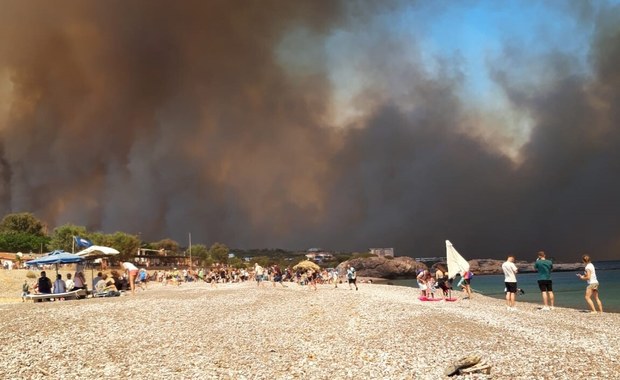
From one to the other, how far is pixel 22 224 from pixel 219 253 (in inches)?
2738

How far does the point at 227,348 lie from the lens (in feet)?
49.3

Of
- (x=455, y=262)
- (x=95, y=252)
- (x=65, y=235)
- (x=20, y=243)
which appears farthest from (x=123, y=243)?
(x=455, y=262)

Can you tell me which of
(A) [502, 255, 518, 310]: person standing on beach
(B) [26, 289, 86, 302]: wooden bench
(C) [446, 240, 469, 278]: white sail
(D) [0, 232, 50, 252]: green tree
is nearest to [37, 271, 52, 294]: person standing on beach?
(B) [26, 289, 86, 302]: wooden bench

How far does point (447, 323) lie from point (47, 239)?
14028 cm

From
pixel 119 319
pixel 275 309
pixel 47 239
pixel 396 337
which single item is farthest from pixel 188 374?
pixel 47 239

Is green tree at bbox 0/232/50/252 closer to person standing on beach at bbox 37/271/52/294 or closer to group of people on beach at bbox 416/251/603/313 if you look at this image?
person standing on beach at bbox 37/271/52/294

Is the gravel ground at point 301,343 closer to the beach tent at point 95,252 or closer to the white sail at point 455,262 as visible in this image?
the white sail at point 455,262

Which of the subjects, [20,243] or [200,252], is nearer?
[20,243]

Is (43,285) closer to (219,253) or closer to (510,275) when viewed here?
(510,275)

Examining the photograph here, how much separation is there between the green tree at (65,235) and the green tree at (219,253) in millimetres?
67357

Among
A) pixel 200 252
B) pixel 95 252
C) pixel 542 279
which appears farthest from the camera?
pixel 200 252

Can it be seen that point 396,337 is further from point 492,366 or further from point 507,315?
point 507,315

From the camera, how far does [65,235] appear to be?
11331cm

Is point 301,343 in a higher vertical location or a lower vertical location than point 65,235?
lower
